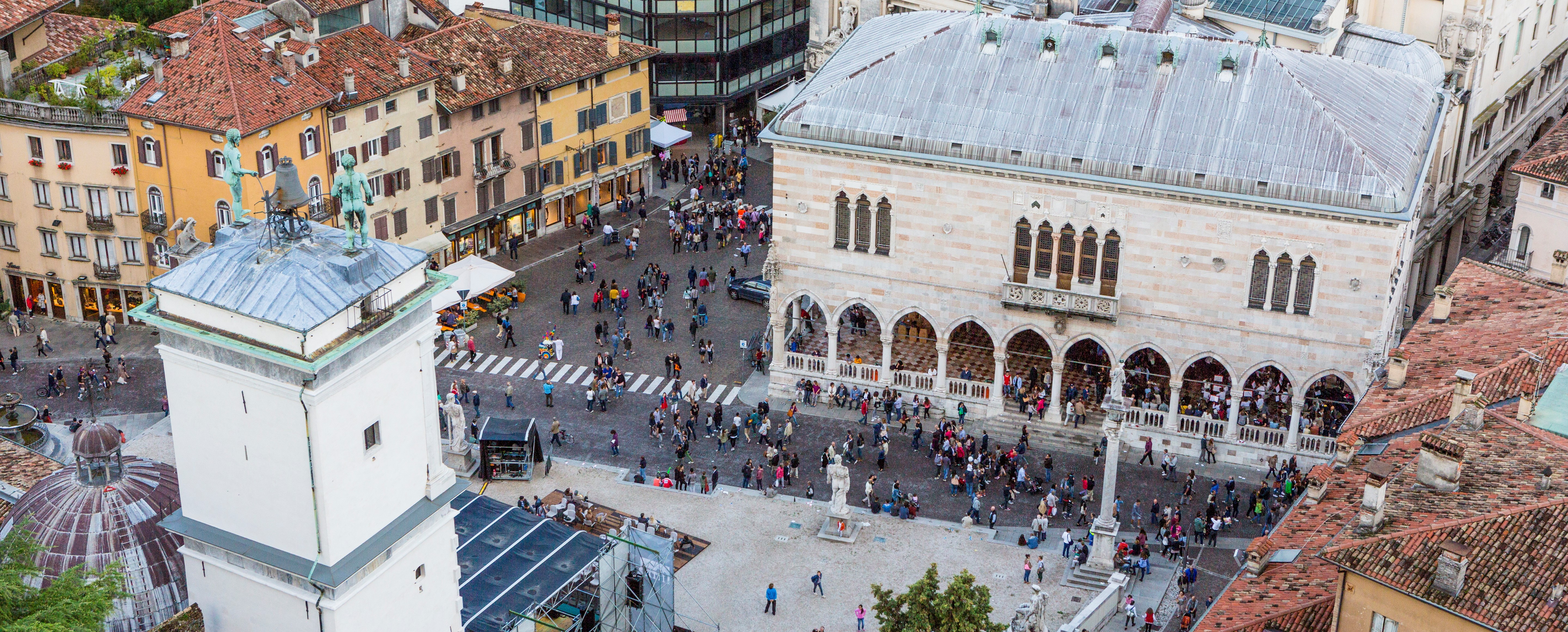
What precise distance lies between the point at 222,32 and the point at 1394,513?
60791 millimetres

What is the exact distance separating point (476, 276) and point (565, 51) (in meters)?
15.8

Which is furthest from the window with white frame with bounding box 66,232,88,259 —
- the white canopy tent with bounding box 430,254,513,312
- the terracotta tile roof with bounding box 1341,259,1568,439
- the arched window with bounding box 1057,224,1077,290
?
the terracotta tile roof with bounding box 1341,259,1568,439

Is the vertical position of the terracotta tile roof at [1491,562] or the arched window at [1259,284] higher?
the terracotta tile roof at [1491,562]

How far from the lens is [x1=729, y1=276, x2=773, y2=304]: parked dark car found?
9862cm

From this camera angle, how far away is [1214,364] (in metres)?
88.1

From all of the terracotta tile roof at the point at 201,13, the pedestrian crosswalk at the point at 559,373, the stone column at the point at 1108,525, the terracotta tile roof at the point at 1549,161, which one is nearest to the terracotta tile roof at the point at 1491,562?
the stone column at the point at 1108,525

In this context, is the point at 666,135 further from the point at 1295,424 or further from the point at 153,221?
the point at 1295,424

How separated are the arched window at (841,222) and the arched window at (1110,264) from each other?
37.1 ft

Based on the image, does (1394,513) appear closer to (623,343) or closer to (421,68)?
(623,343)

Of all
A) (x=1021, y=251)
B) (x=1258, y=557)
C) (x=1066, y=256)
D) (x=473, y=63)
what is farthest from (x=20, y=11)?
(x=1258, y=557)

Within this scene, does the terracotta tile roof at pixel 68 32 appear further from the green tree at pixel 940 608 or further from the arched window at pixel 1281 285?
the arched window at pixel 1281 285

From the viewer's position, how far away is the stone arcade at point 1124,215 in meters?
79.3

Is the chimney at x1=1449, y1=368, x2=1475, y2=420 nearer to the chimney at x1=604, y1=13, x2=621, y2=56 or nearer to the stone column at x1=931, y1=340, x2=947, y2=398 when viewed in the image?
the stone column at x1=931, y1=340, x2=947, y2=398

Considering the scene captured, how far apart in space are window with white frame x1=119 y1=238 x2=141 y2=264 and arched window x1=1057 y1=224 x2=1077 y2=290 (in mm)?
44679
